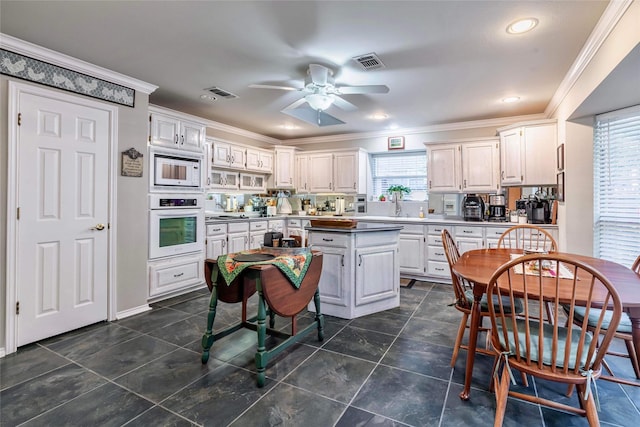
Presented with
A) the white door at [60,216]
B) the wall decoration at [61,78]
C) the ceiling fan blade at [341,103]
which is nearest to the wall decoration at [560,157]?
the ceiling fan blade at [341,103]

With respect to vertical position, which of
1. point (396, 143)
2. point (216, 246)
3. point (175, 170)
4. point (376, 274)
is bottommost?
point (376, 274)

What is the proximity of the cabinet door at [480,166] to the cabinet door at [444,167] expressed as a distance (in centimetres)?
10

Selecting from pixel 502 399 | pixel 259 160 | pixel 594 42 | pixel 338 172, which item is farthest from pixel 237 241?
pixel 594 42

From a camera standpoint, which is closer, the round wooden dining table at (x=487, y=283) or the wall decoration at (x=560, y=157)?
the round wooden dining table at (x=487, y=283)

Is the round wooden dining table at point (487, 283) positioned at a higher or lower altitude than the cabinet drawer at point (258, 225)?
lower

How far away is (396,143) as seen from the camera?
5.46 meters

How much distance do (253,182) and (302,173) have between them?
98cm

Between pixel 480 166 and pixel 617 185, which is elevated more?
pixel 480 166

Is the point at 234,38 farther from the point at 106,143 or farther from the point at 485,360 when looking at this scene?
the point at 485,360

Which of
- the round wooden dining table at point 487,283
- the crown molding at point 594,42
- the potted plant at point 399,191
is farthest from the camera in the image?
the potted plant at point 399,191

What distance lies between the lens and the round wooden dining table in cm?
148

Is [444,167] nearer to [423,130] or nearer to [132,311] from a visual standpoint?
[423,130]

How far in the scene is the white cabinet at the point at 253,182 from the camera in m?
5.42

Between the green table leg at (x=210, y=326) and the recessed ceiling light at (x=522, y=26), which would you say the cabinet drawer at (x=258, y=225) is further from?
the recessed ceiling light at (x=522, y=26)
